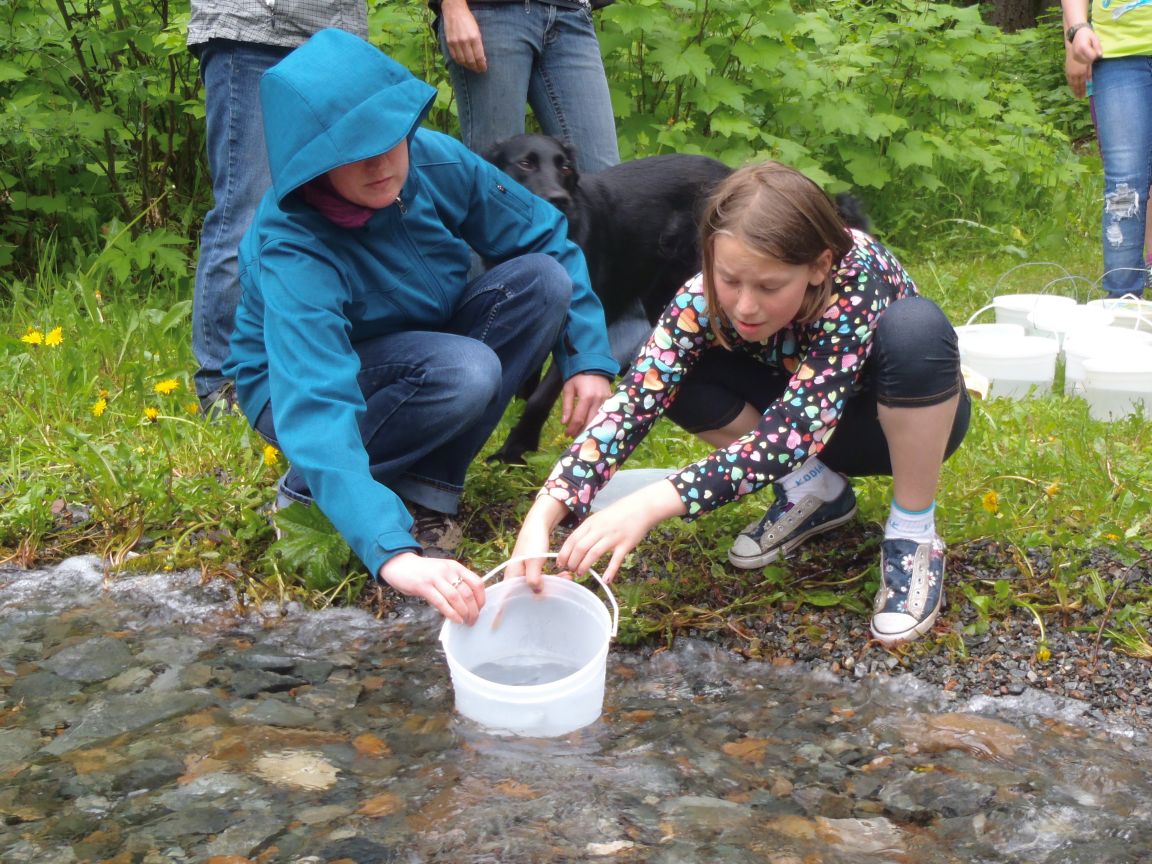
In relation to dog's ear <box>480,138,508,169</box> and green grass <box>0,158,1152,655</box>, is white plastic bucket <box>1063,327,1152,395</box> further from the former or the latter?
dog's ear <box>480,138,508,169</box>

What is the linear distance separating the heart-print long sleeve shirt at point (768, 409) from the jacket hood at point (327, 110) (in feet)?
2.21

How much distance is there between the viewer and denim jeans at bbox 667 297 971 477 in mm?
2285

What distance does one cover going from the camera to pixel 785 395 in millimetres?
2275

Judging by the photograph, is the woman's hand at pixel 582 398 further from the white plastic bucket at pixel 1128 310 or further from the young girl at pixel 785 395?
the white plastic bucket at pixel 1128 310

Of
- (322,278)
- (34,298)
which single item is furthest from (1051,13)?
(322,278)

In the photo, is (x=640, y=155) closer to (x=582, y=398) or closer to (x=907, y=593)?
(x=582, y=398)

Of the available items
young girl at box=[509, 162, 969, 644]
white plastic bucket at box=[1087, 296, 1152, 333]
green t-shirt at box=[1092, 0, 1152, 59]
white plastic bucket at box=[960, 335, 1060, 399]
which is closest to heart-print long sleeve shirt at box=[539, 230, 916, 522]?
young girl at box=[509, 162, 969, 644]

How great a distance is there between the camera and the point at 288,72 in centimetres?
222

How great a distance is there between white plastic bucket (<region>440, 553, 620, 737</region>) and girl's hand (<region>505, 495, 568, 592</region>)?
0.08 ft

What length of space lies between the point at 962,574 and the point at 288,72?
1.76m

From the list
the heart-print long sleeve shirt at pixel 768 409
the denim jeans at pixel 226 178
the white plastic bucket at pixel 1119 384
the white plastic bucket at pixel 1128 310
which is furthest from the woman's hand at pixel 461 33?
the white plastic bucket at pixel 1128 310

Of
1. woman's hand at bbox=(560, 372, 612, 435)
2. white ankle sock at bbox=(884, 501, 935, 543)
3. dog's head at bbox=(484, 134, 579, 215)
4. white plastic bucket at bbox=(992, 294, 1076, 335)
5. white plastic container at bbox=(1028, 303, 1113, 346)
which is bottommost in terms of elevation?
white plastic bucket at bbox=(992, 294, 1076, 335)

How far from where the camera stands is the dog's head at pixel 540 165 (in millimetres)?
3549

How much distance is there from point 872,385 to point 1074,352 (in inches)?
66.4
